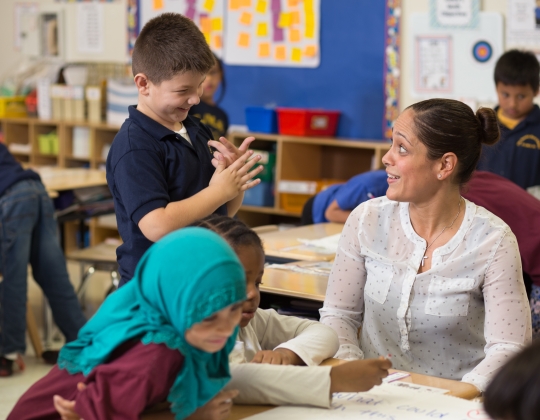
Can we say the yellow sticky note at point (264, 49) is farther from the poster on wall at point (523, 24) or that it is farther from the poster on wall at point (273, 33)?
the poster on wall at point (523, 24)

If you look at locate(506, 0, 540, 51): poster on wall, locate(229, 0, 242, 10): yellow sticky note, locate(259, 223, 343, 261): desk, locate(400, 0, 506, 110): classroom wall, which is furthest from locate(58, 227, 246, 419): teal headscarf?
locate(229, 0, 242, 10): yellow sticky note

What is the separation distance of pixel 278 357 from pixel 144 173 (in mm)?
572

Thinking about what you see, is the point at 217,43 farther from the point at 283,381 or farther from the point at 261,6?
the point at 283,381

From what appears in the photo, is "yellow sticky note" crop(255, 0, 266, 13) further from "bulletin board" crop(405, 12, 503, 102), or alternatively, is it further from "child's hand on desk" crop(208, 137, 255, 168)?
"child's hand on desk" crop(208, 137, 255, 168)

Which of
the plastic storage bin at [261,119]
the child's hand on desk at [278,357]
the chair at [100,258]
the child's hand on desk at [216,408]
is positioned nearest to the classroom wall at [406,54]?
the plastic storage bin at [261,119]

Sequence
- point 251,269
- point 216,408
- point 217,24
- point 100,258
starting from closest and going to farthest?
point 216,408
point 251,269
point 100,258
point 217,24

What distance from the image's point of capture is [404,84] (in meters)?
5.06

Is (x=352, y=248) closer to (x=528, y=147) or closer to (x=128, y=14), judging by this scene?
(x=528, y=147)

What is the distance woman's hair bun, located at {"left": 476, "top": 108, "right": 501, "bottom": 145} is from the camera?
1880mm

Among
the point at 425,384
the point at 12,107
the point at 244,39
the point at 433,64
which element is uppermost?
the point at 244,39

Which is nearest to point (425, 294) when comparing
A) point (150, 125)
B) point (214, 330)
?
point (150, 125)

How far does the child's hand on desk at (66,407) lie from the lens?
112cm

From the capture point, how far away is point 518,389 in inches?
29.8

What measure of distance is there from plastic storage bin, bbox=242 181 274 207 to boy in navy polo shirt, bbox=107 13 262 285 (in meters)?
3.42
